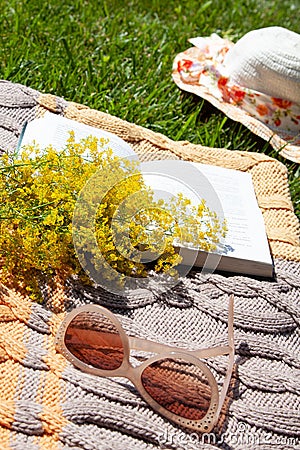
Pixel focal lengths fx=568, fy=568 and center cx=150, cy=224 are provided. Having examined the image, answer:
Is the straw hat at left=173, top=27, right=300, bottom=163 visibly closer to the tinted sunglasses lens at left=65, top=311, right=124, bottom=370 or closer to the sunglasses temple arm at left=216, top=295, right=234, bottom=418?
the sunglasses temple arm at left=216, top=295, right=234, bottom=418

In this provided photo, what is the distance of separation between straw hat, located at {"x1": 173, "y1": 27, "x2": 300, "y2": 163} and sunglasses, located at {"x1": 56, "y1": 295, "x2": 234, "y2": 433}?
1.22 m

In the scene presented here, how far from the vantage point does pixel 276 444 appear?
111cm

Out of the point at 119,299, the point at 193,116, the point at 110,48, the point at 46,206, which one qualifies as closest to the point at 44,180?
the point at 46,206

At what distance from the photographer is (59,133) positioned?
5.03 ft

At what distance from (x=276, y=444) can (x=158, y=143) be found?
97cm

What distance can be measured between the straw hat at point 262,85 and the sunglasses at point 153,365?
122 cm

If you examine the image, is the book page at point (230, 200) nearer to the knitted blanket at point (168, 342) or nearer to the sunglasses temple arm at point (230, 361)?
the knitted blanket at point (168, 342)

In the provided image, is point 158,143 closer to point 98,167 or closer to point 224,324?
point 98,167

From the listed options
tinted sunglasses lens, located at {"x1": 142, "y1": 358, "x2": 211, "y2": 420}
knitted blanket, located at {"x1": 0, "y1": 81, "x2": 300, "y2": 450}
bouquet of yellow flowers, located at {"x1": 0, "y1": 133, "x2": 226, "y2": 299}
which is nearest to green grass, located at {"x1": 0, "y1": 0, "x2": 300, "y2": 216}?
knitted blanket, located at {"x1": 0, "y1": 81, "x2": 300, "y2": 450}

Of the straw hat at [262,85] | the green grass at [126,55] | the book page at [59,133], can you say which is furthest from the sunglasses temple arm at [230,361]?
the straw hat at [262,85]

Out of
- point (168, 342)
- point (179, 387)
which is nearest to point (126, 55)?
point (168, 342)

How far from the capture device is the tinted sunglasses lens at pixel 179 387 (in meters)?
1.10

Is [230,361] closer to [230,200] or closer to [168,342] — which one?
[168,342]

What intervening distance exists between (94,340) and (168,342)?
16cm
